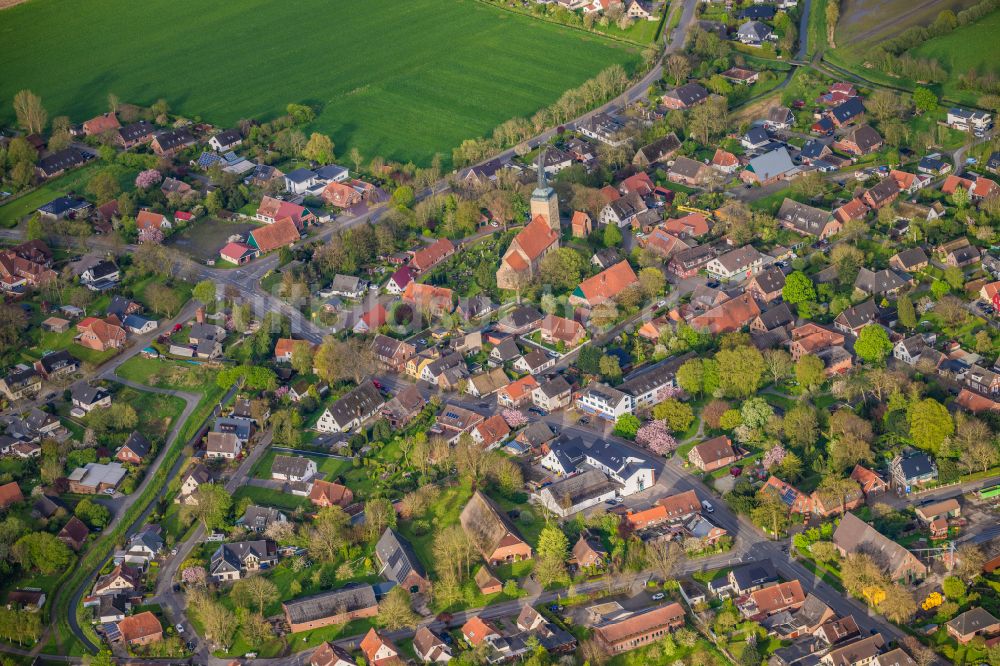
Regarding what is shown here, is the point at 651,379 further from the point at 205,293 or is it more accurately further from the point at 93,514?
the point at 93,514

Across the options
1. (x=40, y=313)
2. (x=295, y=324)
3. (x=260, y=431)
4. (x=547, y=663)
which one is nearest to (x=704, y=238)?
(x=295, y=324)

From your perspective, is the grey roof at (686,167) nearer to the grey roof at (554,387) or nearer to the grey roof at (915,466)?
the grey roof at (554,387)

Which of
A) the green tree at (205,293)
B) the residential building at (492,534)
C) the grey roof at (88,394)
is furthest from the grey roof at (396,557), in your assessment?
the green tree at (205,293)

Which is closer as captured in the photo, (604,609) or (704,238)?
(604,609)

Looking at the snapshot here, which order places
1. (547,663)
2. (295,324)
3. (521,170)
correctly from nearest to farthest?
(547,663)
(295,324)
(521,170)

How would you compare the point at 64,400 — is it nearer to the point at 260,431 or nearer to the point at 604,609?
the point at 260,431

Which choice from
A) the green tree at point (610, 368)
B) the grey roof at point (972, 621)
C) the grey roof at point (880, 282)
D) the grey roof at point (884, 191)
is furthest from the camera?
the grey roof at point (884, 191)

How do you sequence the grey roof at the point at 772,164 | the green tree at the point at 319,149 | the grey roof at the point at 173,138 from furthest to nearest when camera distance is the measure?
the grey roof at the point at 173,138 < the green tree at the point at 319,149 < the grey roof at the point at 772,164
